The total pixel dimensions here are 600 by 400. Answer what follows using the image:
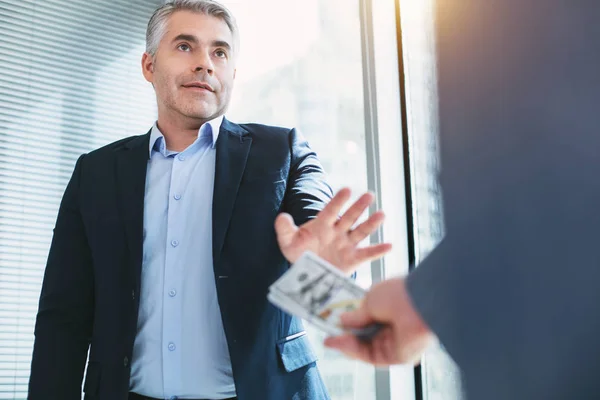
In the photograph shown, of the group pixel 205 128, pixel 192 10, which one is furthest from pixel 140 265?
pixel 192 10

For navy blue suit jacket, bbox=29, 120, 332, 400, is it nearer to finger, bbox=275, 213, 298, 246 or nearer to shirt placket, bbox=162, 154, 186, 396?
shirt placket, bbox=162, 154, 186, 396

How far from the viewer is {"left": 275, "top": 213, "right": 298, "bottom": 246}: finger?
0.96 m

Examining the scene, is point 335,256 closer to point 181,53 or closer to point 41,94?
point 181,53

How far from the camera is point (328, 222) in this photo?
966mm

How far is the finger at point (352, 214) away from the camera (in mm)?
1002

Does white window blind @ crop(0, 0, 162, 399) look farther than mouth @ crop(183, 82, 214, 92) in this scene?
Yes

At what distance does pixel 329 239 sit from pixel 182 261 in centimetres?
70

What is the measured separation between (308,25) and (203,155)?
2.89 feet

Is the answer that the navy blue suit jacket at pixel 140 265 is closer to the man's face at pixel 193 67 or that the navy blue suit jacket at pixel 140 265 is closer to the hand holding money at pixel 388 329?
the man's face at pixel 193 67

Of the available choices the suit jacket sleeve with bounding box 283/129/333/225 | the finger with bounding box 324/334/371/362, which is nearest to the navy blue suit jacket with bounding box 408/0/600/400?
the finger with bounding box 324/334/371/362

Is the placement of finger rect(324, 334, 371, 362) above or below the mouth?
below

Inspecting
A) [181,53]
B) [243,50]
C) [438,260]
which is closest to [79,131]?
[243,50]

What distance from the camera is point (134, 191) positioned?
1.67 meters

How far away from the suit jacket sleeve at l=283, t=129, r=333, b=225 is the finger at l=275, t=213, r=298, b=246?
1.56 ft
